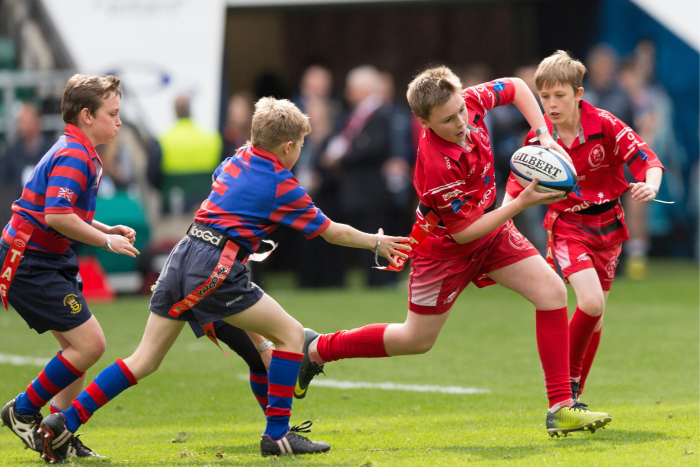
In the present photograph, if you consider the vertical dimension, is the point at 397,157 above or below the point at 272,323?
above

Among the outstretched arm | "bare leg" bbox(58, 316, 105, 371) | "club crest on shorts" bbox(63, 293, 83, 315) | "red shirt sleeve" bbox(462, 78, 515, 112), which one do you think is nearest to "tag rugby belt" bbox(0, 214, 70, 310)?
"club crest on shorts" bbox(63, 293, 83, 315)

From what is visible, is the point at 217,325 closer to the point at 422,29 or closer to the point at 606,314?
the point at 606,314

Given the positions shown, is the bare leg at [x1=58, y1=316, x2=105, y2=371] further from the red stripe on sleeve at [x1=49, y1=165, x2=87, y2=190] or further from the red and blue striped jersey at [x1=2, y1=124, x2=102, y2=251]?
the red stripe on sleeve at [x1=49, y1=165, x2=87, y2=190]

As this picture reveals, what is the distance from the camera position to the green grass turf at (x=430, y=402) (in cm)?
445

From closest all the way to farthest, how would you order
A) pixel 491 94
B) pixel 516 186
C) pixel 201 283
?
pixel 201 283 < pixel 491 94 < pixel 516 186

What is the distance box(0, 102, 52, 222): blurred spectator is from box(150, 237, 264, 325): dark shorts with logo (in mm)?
7633

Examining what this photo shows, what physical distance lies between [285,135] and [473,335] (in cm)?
450

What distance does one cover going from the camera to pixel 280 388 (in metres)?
4.47

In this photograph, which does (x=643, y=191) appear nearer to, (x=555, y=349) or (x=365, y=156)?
(x=555, y=349)

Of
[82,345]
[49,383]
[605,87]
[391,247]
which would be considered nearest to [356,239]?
[391,247]

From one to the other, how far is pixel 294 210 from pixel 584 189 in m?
1.80

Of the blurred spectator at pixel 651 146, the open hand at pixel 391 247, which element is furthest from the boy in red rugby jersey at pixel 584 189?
the blurred spectator at pixel 651 146

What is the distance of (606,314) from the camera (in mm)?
9359

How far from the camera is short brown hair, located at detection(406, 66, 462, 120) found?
4523mm
